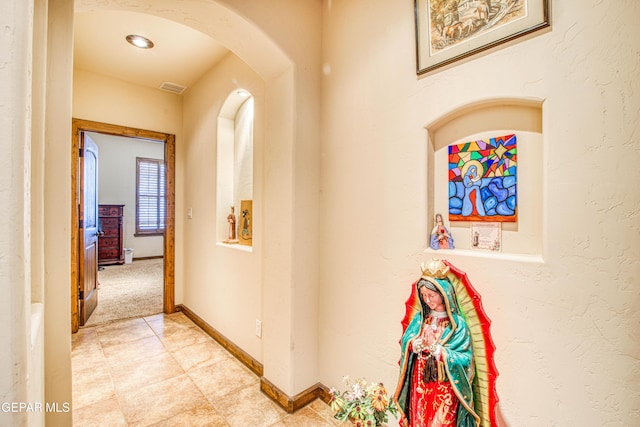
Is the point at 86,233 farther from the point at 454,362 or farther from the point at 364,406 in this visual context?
the point at 454,362

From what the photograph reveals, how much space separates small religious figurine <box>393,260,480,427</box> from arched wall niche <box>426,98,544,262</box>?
339mm

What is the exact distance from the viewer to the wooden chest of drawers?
6453 millimetres

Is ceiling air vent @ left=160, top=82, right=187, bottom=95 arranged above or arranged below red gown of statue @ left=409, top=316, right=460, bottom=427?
above

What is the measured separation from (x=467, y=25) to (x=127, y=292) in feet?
16.6

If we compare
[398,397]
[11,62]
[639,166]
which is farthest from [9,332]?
[639,166]

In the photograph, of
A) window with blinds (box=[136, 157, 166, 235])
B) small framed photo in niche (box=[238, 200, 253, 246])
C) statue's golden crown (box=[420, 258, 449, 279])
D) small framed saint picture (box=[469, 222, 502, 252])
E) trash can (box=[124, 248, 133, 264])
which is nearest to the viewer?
statue's golden crown (box=[420, 258, 449, 279])

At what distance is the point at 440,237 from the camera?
1.38 meters

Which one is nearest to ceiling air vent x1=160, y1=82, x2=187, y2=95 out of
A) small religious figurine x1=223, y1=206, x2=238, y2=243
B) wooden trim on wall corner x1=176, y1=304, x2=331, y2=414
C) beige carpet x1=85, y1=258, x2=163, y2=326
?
small religious figurine x1=223, y1=206, x2=238, y2=243

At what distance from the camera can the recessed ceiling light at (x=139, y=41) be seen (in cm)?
245

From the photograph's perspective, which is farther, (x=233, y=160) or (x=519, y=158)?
(x=233, y=160)

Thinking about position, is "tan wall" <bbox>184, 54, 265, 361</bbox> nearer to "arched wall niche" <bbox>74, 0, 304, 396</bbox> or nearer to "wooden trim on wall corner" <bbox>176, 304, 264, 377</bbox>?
"wooden trim on wall corner" <bbox>176, 304, 264, 377</bbox>

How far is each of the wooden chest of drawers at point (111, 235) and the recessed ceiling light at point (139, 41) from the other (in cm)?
519

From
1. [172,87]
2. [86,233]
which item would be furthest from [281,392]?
[172,87]

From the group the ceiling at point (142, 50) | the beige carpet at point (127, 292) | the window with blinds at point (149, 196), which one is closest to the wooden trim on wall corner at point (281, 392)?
the beige carpet at point (127, 292)
